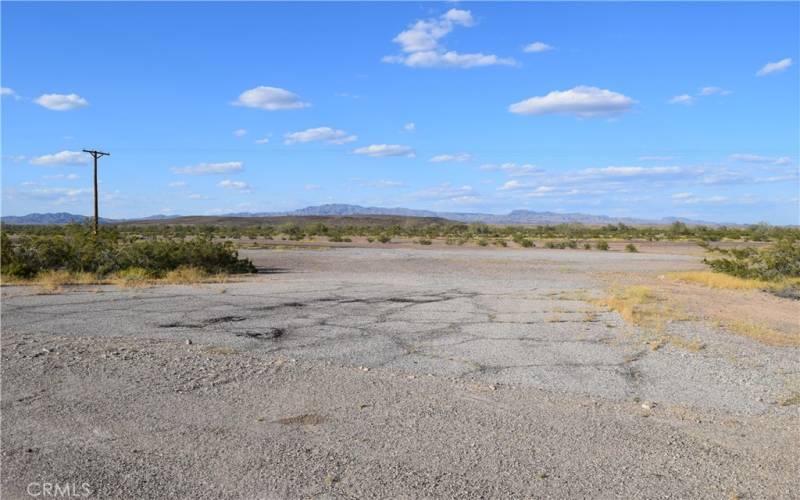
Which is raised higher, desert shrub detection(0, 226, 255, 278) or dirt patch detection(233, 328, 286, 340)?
desert shrub detection(0, 226, 255, 278)

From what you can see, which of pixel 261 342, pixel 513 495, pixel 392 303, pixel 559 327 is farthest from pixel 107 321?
pixel 513 495

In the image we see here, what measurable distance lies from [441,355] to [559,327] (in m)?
3.92

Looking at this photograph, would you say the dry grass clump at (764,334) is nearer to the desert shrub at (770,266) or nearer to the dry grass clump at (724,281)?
the dry grass clump at (724,281)

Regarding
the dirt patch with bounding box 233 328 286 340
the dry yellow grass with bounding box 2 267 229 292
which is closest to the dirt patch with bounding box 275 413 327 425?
the dirt patch with bounding box 233 328 286 340

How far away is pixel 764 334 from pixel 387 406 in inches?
362

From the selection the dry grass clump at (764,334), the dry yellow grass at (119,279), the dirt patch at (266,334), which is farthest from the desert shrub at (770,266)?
the dirt patch at (266,334)

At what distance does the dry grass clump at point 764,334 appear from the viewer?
12.5 metres

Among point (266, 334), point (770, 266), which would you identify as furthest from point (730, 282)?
point (266, 334)

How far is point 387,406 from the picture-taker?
25.4 ft

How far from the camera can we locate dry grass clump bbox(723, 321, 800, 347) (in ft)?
41.2

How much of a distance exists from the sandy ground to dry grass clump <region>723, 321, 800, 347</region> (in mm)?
413

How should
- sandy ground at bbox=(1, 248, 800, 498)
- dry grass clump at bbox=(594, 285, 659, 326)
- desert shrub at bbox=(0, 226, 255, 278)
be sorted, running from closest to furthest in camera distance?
sandy ground at bbox=(1, 248, 800, 498) < dry grass clump at bbox=(594, 285, 659, 326) < desert shrub at bbox=(0, 226, 255, 278)

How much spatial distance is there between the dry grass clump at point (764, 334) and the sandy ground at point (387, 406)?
1.36 ft

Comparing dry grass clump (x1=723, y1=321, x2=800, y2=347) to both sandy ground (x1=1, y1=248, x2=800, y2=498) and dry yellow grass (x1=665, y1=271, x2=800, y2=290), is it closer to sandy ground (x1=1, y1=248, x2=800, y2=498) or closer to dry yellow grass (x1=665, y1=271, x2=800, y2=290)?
sandy ground (x1=1, y1=248, x2=800, y2=498)
